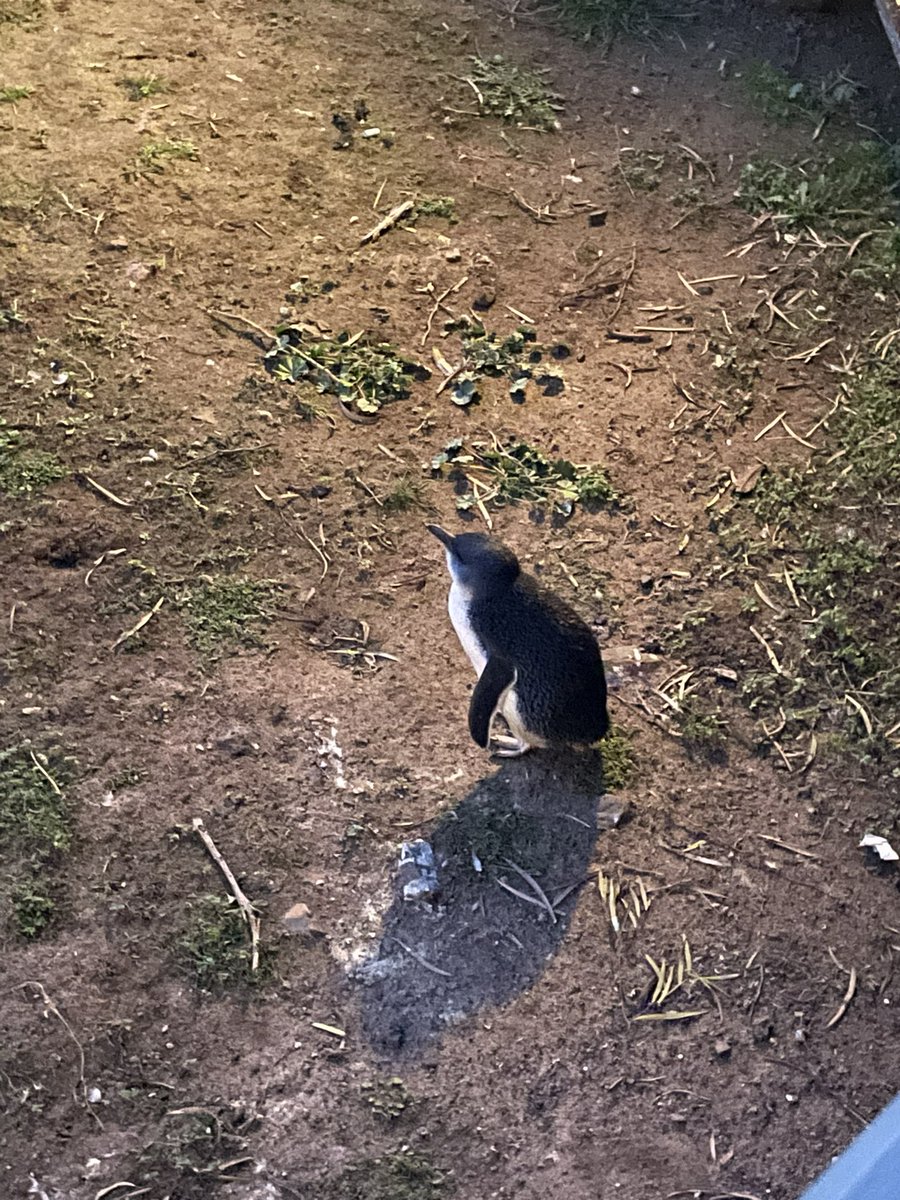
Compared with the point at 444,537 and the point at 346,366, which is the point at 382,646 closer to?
the point at 444,537

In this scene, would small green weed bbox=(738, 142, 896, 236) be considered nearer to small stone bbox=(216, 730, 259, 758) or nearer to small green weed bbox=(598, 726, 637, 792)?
small green weed bbox=(598, 726, 637, 792)

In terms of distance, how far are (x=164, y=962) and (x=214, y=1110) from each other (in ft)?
1.41

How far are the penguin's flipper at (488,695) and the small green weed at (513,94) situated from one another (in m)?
3.24

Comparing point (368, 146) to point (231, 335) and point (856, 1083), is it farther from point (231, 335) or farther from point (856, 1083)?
point (856, 1083)

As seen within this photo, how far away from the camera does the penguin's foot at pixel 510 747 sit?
370 centimetres

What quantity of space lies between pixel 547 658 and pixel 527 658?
66 millimetres

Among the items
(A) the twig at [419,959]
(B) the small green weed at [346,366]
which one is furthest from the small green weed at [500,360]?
(A) the twig at [419,959]

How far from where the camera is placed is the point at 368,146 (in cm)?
553

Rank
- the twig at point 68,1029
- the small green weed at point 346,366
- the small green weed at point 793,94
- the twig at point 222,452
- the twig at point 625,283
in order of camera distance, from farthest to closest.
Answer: the small green weed at point 793,94, the twig at point 625,283, the small green weed at point 346,366, the twig at point 222,452, the twig at point 68,1029

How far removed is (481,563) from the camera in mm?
3600

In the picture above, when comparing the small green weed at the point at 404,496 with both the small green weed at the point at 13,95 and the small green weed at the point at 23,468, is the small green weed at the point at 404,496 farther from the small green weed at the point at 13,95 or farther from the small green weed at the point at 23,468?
the small green weed at the point at 13,95

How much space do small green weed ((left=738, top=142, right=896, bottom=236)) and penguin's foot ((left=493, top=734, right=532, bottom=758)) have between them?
9.50 feet

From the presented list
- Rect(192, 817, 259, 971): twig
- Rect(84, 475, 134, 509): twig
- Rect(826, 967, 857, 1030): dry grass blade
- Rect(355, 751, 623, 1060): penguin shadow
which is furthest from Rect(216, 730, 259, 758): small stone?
Rect(826, 967, 857, 1030): dry grass blade

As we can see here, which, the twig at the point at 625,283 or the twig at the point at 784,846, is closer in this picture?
the twig at the point at 784,846
